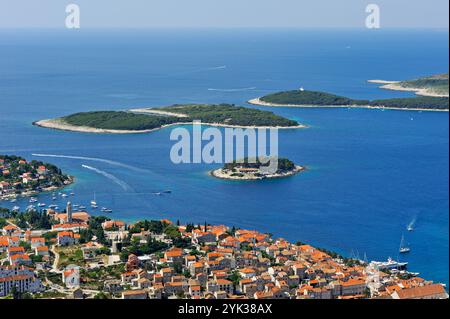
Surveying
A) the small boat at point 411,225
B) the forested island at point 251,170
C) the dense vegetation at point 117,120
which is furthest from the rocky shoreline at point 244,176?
the dense vegetation at point 117,120

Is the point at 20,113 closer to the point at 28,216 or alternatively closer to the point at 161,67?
the point at 28,216

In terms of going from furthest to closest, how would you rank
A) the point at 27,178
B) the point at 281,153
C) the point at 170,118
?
the point at 170,118 < the point at 281,153 < the point at 27,178

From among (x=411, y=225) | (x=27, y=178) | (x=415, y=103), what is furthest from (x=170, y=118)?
(x=411, y=225)

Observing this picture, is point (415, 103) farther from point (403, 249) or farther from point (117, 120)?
point (403, 249)

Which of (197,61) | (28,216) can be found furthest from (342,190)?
(197,61)

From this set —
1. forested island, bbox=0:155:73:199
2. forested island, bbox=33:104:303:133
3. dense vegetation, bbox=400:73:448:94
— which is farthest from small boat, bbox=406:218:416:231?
dense vegetation, bbox=400:73:448:94

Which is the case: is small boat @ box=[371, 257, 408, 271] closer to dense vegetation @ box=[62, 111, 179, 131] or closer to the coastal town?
the coastal town
